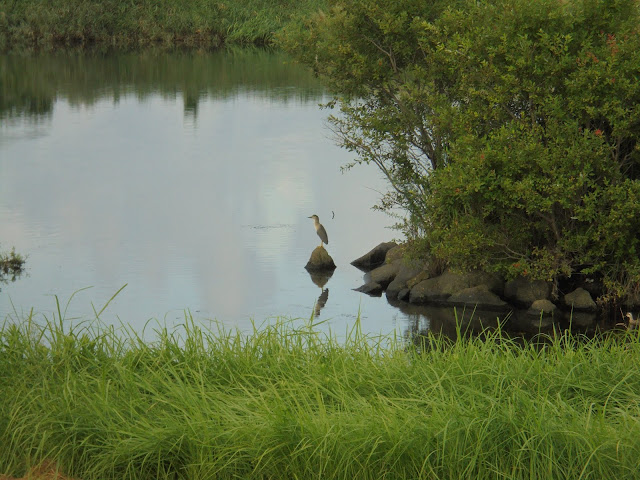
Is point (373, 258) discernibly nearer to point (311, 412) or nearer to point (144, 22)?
point (311, 412)

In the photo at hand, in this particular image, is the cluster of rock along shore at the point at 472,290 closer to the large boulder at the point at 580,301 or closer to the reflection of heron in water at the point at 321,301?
the large boulder at the point at 580,301

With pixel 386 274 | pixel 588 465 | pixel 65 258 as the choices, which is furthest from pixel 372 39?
pixel 588 465

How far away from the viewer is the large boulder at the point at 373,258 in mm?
17266

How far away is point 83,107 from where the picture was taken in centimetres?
3553

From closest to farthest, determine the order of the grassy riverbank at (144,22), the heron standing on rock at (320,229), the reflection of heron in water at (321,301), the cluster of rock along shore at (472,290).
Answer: the cluster of rock along shore at (472,290) → the reflection of heron in water at (321,301) → the heron standing on rock at (320,229) → the grassy riverbank at (144,22)

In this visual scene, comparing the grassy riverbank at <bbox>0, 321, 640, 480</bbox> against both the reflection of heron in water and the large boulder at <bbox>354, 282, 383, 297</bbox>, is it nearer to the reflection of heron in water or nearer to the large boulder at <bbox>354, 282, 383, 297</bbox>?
the reflection of heron in water

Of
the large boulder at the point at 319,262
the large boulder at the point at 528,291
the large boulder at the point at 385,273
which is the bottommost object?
the large boulder at the point at 319,262

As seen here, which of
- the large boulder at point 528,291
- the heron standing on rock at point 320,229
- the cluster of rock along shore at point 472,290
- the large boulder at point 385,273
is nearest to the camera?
the cluster of rock along shore at point 472,290

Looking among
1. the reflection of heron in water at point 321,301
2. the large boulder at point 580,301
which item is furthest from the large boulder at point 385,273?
the large boulder at point 580,301

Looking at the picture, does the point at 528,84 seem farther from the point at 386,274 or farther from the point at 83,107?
the point at 83,107

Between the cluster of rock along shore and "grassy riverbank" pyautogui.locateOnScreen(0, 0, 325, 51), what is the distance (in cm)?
3727

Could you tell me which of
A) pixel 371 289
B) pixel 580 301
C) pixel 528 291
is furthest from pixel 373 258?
pixel 580 301

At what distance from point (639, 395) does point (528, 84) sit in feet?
22.8

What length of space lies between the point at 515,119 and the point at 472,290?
8.16 feet
